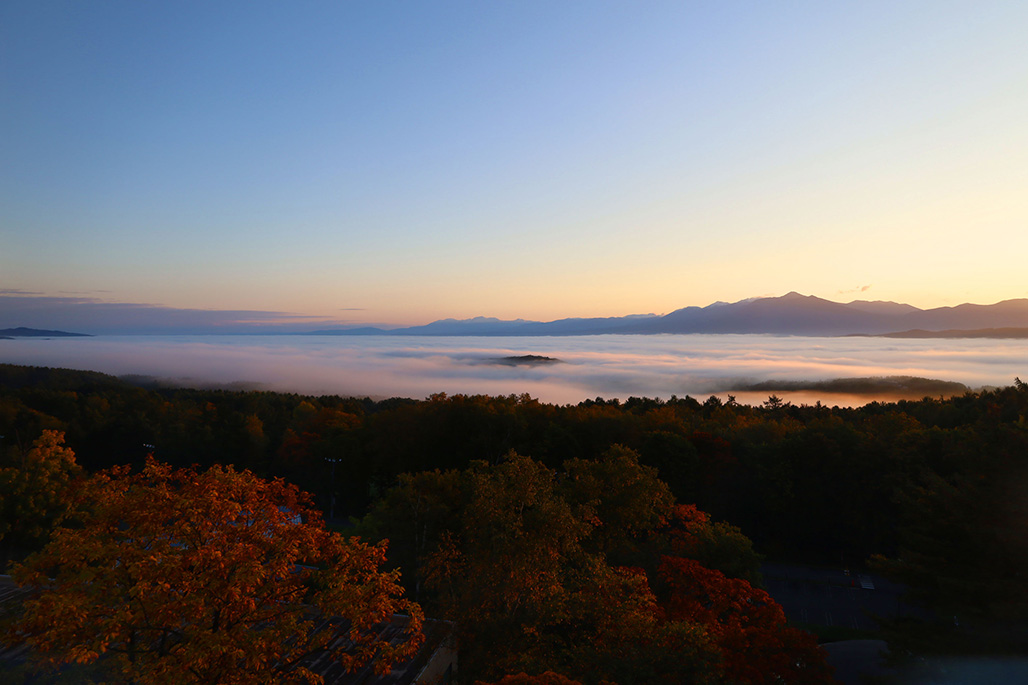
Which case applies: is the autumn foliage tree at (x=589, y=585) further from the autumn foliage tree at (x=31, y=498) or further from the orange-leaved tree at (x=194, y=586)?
the autumn foliage tree at (x=31, y=498)

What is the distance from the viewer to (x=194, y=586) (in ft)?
25.4

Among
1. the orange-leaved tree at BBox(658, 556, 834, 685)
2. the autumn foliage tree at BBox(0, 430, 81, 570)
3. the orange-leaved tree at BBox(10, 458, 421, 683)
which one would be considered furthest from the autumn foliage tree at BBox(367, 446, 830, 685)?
the autumn foliage tree at BBox(0, 430, 81, 570)

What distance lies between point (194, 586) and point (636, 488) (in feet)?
58.0

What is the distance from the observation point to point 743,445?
34688 mm

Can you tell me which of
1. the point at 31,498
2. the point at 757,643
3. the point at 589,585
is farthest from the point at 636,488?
the point at 31,498

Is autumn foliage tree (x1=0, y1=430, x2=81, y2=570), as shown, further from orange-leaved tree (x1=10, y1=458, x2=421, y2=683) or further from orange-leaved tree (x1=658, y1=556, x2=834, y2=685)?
orange-leaved tree (x1=658, y1=556, x2=834, y2=685)

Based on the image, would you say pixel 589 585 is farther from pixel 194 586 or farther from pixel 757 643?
pixel 194 586

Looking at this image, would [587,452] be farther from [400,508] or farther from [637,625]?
[637,625]

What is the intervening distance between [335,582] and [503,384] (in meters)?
85.2

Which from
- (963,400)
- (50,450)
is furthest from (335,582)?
(963,400)

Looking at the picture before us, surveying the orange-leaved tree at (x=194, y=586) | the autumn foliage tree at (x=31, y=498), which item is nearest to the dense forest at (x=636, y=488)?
the autumn foliage tree at (x=31, y=498)

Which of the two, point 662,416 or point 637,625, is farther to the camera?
point 662,416

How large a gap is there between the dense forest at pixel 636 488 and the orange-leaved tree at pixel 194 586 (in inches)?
188

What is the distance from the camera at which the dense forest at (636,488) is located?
523 inches
